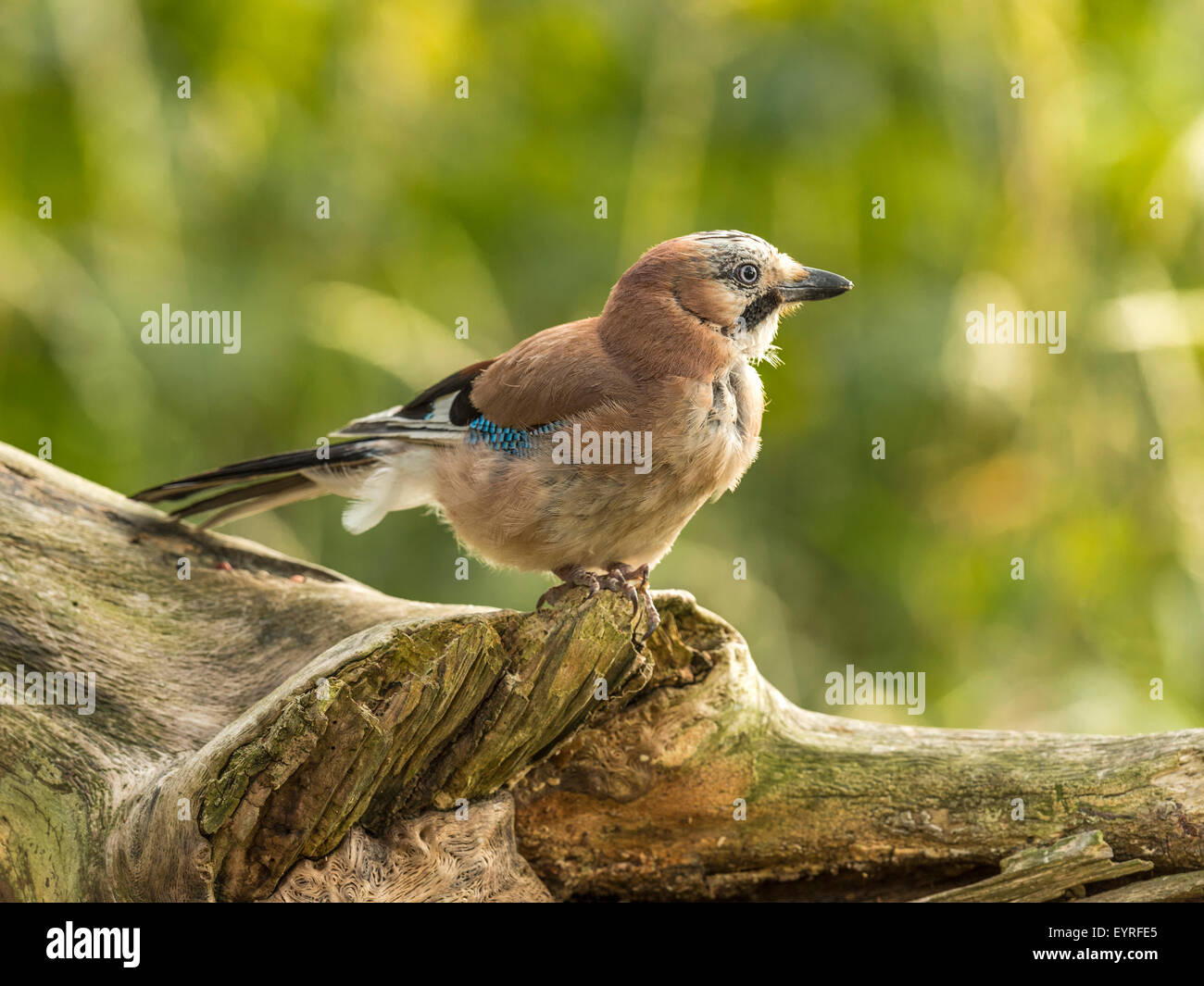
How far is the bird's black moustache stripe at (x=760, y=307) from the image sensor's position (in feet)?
12.8

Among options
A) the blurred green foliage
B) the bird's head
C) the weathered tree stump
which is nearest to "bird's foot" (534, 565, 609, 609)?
the weathered tree stump

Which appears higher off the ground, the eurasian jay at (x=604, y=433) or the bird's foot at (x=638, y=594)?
the eurasian jay at (x=604, y=433)

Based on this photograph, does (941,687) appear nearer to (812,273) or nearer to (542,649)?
(812,273)

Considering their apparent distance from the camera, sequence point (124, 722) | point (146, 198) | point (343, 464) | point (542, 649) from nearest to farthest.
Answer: point (542, 649) < point (124, 722) < point (343, 464) < point (146, 198)

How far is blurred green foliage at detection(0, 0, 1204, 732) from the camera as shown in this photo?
638cm

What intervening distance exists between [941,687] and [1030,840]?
12.2ft

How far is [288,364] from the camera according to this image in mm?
6773

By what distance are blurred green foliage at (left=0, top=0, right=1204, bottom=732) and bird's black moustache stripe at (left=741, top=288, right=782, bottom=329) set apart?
2749 millimetres

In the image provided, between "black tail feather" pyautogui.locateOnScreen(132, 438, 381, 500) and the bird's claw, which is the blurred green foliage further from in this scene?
the bird's claw

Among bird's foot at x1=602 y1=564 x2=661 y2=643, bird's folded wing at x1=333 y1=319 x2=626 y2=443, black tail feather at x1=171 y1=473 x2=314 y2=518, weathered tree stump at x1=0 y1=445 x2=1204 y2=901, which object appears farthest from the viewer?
black tail feather at x1=171 y1=473 x2=314 y2=518

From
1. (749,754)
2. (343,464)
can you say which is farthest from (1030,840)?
(343,464)

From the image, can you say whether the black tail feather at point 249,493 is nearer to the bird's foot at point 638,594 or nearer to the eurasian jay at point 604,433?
the eurasian jay at point 604,433

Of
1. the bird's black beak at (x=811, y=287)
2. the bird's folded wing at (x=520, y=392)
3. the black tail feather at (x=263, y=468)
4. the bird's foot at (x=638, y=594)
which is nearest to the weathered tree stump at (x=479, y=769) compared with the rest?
the bird's foot at (x=638, y=594)

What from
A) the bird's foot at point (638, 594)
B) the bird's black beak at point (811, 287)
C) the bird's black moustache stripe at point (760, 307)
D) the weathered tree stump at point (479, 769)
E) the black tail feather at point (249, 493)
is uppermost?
the bird's black beak at point (811, 287)
